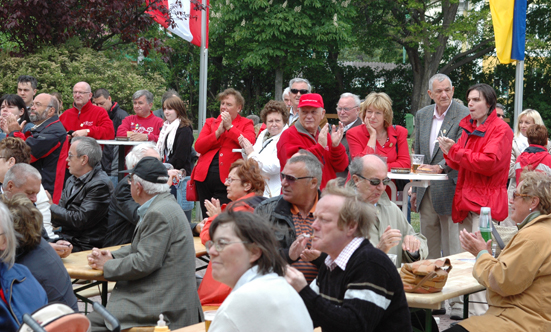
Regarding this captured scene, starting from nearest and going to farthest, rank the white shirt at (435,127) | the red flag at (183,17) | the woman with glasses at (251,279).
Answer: the woman with glasses at (251,279) → the white shirt at (435,127) → the red flag at (183,17)

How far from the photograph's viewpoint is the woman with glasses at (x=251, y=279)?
7.61 feet

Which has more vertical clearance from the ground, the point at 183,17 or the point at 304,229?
the point at 183,17

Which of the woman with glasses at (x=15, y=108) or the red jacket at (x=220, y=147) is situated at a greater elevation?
the woman with glasses at (x=15, y=108)

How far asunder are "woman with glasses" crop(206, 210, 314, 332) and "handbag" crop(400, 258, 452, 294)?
1471 mm

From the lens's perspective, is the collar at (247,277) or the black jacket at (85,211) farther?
the black jacket at (85,211)

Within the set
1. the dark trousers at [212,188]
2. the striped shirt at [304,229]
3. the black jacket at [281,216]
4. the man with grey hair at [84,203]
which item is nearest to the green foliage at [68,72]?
the dark trousers at [212,188]

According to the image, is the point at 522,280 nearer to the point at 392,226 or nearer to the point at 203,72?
the point at 392,226

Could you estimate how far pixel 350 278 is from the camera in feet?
9.50

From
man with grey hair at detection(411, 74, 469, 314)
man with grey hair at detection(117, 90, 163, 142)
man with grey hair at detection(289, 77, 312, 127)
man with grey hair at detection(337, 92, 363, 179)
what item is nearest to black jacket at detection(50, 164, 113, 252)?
man with grey hair at detection(289, 77, 312, 127)

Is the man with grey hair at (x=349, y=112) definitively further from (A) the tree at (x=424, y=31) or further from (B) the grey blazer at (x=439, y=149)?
(A) the tree at (x=424, y=31)

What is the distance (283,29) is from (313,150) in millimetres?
18132

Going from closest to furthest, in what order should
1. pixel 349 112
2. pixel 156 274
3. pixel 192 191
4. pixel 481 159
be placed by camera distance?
pixel 156 274, pixel 481 159, pixel 349 112, pixel 192 191

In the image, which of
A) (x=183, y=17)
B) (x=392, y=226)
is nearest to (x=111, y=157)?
(x=183, y=17)

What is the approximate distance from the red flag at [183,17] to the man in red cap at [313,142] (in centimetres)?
623
